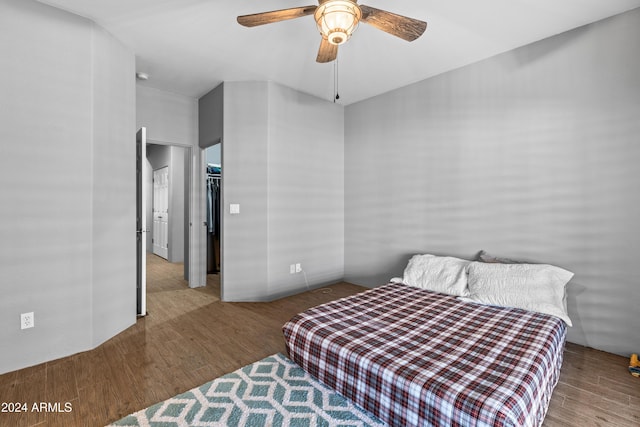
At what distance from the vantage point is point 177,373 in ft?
7.15

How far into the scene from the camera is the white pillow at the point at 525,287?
2.43m

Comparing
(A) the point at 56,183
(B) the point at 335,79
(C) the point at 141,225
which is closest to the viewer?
(A) the point at 56,183

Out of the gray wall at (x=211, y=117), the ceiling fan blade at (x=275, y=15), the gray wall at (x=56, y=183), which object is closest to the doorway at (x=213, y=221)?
the gray wall at (x=211, y=117)

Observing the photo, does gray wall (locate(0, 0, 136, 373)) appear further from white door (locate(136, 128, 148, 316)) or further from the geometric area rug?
the geometric area rug

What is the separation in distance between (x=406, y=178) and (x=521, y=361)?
2.57m

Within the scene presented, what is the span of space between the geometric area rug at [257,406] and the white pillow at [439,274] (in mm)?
1566

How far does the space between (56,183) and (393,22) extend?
8.97ft

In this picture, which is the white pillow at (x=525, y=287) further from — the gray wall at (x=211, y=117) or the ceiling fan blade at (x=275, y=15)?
the gray wall at (x=211, y=117)

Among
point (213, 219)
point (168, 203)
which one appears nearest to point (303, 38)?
point (213, 219)

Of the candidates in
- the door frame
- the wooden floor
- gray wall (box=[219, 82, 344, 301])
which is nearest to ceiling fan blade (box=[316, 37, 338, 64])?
gray wall (box=[219, 82, 344, 301])

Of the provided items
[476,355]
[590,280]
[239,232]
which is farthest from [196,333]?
[590,280]

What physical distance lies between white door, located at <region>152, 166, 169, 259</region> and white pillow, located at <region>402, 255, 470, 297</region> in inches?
213

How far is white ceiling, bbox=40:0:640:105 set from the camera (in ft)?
7.65

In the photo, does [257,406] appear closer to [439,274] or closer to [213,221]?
[439,274]
